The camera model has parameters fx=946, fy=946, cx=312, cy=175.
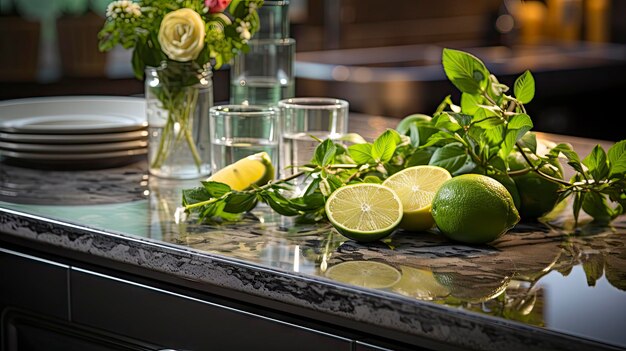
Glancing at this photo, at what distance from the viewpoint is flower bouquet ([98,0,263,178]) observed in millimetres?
1312

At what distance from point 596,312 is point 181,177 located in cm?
75

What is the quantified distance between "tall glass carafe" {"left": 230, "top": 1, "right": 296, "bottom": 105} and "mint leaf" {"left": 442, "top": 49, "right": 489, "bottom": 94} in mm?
395

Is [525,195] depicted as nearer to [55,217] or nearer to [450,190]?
[450,190]

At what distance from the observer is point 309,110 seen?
4.17ft

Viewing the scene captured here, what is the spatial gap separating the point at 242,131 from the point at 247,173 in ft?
0.29

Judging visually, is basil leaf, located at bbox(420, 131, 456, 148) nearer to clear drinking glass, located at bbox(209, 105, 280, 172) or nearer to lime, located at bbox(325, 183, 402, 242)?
lime, located at bbox(325, 183, 402, 242)

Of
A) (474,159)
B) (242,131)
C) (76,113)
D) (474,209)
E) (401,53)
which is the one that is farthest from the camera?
(401,53)

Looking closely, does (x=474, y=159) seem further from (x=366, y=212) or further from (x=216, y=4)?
(x=216, y=4)

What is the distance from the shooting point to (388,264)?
98 cm

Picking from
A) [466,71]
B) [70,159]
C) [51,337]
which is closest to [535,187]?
[466,71]

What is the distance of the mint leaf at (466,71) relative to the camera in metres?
1.13

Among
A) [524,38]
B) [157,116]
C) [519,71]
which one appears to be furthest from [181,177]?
[524,38]

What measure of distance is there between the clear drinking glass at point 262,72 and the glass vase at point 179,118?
0.07 metres

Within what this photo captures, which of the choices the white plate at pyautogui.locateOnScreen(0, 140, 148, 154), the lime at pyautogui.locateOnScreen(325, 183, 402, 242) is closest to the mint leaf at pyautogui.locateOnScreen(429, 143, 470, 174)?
the lime at pyautogui.locateOnScreen(325, 183, 402, 242)
